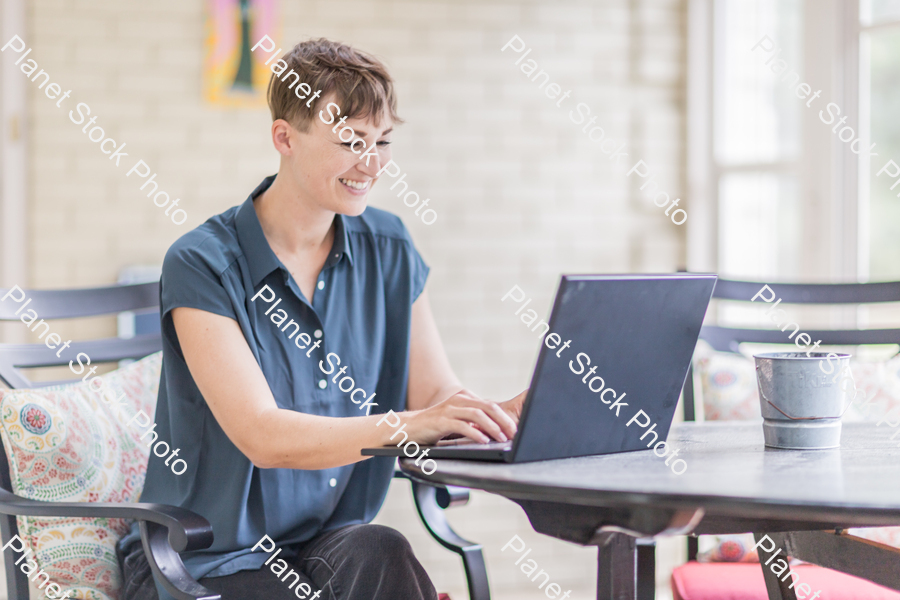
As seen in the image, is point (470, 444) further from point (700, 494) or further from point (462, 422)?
point (700, 494)

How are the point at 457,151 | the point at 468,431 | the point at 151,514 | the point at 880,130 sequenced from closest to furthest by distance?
the point at 468,431, the point at 151,514, the point at 880,130, the point at 457,151

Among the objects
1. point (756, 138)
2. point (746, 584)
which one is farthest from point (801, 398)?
point (756, 138)

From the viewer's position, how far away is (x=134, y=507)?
132cm

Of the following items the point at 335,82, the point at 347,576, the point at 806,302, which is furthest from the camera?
the point at 806,302

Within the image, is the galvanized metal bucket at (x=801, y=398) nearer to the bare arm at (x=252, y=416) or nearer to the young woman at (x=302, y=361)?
the young woman at (x=302, y=361)

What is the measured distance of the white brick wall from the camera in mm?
3145

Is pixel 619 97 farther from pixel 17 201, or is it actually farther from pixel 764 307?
pixel 17 201

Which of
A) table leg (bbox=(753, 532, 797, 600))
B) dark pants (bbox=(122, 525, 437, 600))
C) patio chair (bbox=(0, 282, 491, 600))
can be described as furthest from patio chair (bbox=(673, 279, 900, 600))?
dark pants (bbox=(122, 525, 437, 600))

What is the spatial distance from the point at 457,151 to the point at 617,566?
8.41 feet

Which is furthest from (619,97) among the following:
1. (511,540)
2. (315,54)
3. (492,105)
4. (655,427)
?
(655,427)

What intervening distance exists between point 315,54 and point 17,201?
197 centimetres

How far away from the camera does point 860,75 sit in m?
2.96

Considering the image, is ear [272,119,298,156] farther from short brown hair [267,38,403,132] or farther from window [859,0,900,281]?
window [859,0,900,281]

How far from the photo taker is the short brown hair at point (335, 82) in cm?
158
